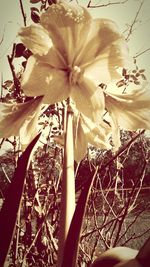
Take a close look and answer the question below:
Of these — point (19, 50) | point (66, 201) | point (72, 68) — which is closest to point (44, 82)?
point (72, 68)

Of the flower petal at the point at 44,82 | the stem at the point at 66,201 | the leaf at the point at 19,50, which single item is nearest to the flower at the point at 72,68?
the flower petal at the point at 44,82

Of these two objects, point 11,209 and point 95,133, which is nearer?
point 11,209

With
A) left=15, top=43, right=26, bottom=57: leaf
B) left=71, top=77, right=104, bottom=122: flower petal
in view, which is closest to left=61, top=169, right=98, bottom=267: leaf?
left=71, top=77, right=104, bottom=122: flower petal

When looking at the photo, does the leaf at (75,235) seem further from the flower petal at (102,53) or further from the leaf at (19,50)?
the leaf at (19,50)

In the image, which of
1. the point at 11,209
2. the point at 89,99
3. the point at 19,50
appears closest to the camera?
the point at 11,209

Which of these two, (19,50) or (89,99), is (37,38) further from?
(19,50)

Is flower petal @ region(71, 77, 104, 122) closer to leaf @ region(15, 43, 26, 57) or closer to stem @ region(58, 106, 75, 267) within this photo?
stem @ region(58, 106, 75, 267)
